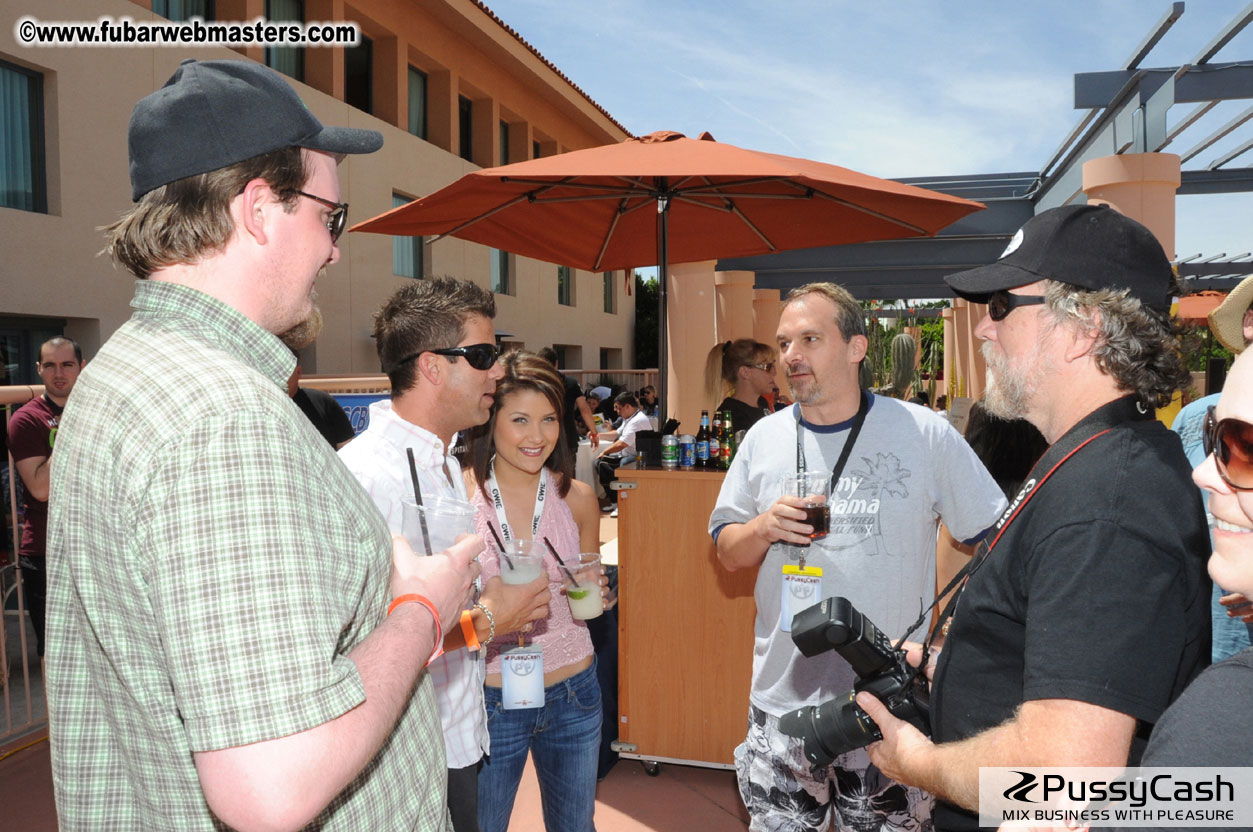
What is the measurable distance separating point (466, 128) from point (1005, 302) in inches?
747

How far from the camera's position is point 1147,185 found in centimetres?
543

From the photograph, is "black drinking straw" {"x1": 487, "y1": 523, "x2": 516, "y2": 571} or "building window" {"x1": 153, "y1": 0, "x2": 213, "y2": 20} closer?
"black drinking straw" {"x1": 487, "y1": 523, "x2": 516, "y2": 571}

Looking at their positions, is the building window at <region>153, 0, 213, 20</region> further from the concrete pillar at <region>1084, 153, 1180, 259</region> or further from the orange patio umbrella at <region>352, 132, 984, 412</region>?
the concrete pillar at <region>1084, 153, 1180, 259</region>

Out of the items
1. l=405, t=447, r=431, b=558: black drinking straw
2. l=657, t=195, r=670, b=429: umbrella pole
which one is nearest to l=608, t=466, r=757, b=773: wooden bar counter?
l=657, t=195, r=670, b=429: umbrella pole

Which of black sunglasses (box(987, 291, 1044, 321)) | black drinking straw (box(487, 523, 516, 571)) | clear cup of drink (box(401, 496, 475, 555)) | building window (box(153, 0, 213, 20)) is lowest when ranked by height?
black drinking straw (box(487, 523, 516, 571))

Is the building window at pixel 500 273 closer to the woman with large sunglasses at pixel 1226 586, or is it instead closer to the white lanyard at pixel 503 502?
the white lanyard at pixel 503 502

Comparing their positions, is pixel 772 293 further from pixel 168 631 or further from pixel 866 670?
pixel 168 631

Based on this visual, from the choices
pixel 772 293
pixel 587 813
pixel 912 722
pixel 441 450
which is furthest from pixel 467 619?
pixel 772 293

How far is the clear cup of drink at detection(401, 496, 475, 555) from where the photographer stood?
6.14 ft

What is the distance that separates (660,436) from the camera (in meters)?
4.75

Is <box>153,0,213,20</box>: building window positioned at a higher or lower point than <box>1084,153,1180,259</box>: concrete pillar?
higher

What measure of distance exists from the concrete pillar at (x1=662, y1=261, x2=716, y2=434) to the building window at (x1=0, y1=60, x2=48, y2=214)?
7.67 m

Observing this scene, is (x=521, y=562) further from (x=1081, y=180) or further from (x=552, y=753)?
(x=1081, y=180)

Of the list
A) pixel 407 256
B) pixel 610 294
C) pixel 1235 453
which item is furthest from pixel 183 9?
pixel 610 294
